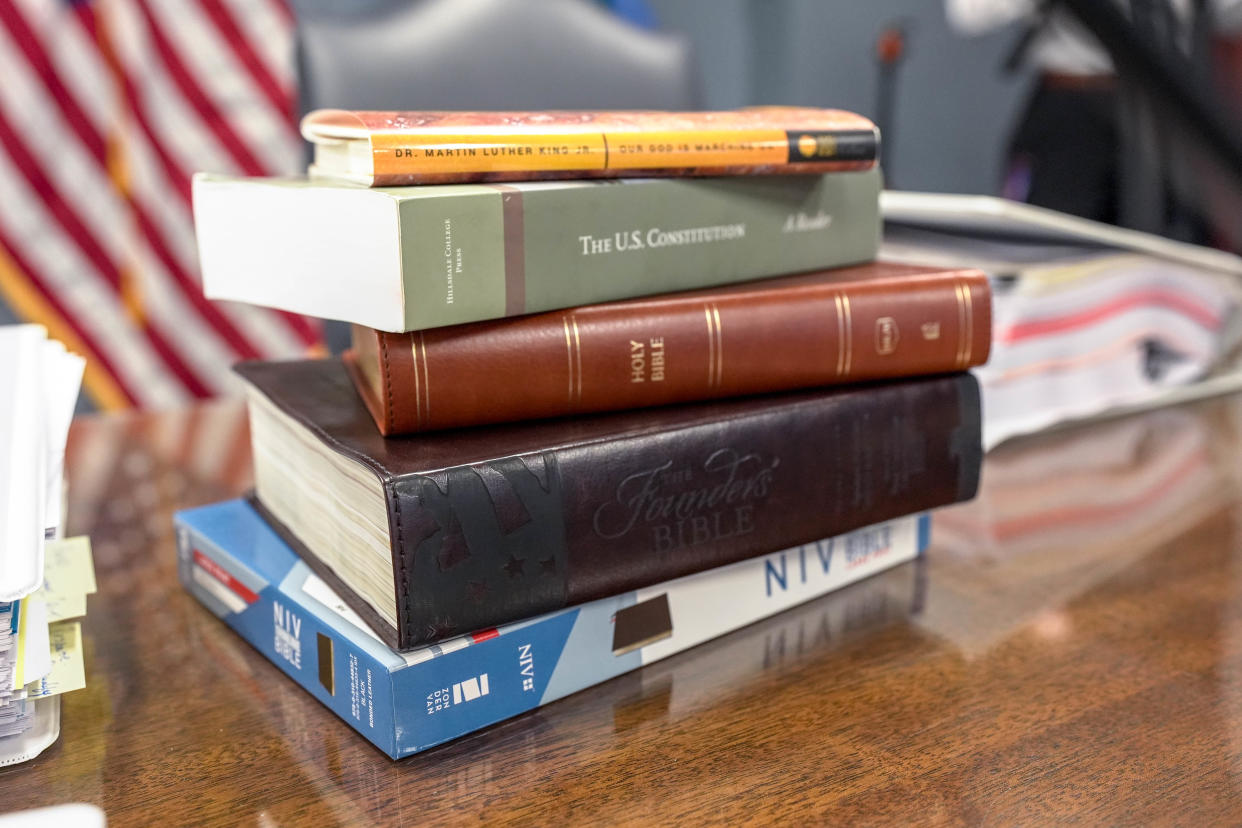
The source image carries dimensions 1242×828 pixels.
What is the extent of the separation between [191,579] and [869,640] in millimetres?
356

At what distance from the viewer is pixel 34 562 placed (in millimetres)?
354

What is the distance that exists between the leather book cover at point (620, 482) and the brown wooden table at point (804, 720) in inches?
2.1

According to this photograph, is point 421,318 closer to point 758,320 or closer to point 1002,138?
point 758,320

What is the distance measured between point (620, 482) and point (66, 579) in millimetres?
273

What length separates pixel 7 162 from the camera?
67.6 inches

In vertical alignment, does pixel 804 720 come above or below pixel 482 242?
below

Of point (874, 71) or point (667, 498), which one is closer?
point (667, 498)

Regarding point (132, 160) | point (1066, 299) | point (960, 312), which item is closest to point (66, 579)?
point (960, 312)

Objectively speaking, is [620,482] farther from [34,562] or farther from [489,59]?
[489,59]

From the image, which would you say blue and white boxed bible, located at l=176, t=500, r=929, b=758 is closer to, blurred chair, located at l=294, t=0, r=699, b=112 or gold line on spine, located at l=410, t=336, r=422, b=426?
gold line on spine, located at l=410, t=336, r=422, b=426

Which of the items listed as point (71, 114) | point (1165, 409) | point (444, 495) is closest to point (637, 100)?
point (1165, 409)

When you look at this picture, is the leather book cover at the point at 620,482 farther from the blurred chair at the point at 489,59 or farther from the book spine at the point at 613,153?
the blurred chair at the point at 489,59

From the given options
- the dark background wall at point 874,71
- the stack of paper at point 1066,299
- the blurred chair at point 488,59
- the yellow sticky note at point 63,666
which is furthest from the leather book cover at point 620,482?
the dark background wall at point 874,71

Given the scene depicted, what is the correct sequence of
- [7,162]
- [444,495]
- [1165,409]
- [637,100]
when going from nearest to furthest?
[444,495]
[1165,409]
[637,100]
[7,162]
